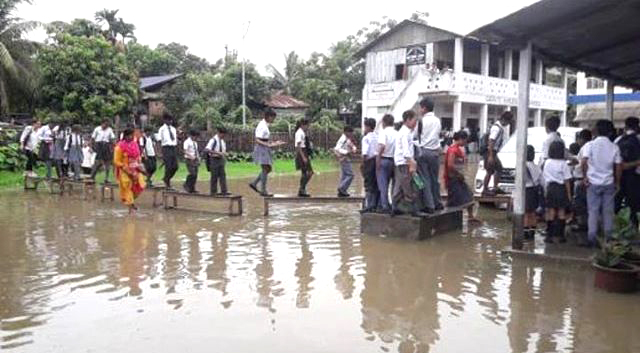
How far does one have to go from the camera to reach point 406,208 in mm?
9445

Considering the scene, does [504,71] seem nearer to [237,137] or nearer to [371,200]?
[237,137]

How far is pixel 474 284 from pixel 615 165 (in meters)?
2.60

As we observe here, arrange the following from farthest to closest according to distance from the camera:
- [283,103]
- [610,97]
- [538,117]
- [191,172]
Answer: [283,103]
[538,117]
[191,172]
[610,97]

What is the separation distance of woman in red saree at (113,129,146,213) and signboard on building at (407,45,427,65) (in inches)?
895

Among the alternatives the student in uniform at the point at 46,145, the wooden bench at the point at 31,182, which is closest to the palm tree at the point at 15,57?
the wooden bench at the point at 31,182

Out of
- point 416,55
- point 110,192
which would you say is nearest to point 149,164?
point 110,192

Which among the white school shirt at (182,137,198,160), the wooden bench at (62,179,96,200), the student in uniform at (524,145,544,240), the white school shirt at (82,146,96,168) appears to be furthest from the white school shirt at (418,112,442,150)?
the white school shirt at (82,146,96,168)

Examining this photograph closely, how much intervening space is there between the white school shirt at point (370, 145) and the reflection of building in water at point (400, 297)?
181cm

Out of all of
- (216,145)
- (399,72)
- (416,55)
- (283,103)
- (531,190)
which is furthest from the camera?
(283,103)

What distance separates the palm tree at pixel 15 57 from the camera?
2550 centimetres

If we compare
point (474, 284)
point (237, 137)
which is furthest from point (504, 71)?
point (474, 284)

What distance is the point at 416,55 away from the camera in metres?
32.5

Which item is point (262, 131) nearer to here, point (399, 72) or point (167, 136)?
point (167, 136)

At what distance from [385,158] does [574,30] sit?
3.22m
